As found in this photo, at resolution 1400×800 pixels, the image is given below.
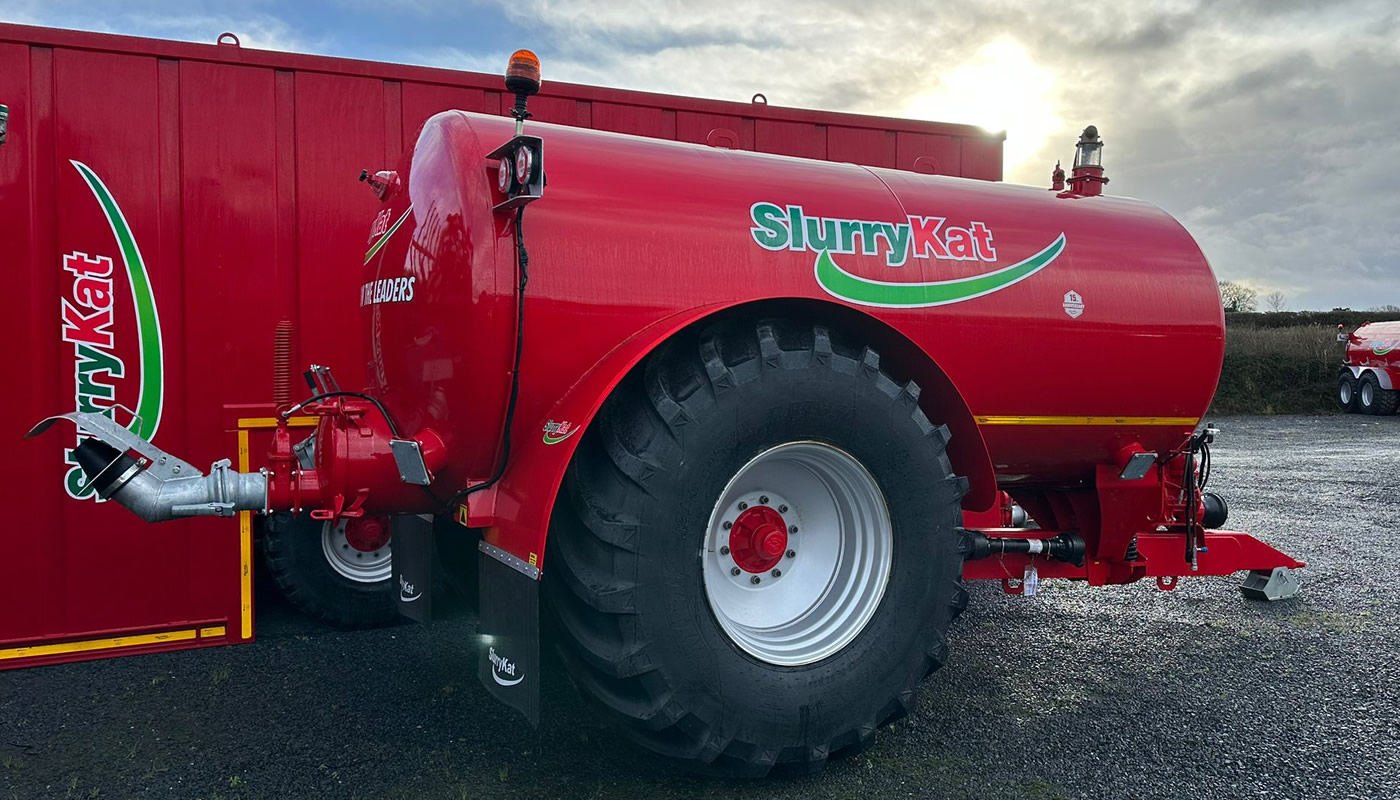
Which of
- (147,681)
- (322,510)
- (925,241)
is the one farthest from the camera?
(147,681)

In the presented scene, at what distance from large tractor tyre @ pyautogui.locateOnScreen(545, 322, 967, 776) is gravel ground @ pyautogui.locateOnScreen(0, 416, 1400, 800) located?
12.9 inches

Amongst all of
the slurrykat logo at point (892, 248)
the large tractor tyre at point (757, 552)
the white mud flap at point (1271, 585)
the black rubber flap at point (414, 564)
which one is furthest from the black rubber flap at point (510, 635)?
the white mud flap at point (1271, 585)

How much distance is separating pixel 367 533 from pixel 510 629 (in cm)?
226

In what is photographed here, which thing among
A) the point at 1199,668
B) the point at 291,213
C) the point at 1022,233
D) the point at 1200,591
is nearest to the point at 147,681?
the point at 291,213

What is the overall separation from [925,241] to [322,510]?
227 cm

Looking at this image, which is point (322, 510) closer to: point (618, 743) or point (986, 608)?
point (618, 743)

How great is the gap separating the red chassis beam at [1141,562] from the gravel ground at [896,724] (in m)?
0.39

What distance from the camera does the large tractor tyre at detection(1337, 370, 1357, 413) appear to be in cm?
2125

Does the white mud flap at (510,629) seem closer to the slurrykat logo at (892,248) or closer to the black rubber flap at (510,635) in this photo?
the black rubber flap at (510,635)

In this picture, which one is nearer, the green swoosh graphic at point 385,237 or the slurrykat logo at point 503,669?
the slurrykat logo at point 503,669

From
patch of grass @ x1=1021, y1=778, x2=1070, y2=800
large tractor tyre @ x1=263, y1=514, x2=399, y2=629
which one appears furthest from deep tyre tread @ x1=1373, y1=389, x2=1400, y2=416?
large tractor tyre @ x1=263, y1=514, x2=399, y2=629

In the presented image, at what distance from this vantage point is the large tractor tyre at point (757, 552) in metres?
2.53

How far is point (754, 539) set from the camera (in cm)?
291

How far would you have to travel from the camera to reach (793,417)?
2730 mm
